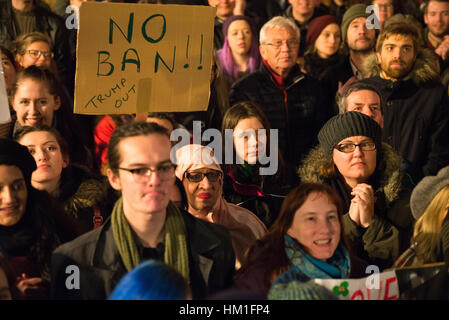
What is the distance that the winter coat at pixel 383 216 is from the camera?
3400 millimetres

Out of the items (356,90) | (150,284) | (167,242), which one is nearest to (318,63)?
(356,90)

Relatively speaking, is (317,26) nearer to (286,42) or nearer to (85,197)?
(286,42)

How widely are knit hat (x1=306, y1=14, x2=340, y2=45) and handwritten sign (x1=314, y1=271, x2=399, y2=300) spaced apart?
10.1ft

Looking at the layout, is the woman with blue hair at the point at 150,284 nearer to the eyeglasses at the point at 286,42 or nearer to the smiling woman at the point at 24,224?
the smiling woman at the point at 24,224

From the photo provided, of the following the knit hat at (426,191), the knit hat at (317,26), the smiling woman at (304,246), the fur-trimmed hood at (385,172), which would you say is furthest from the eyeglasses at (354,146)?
the knit hat at (317,26)

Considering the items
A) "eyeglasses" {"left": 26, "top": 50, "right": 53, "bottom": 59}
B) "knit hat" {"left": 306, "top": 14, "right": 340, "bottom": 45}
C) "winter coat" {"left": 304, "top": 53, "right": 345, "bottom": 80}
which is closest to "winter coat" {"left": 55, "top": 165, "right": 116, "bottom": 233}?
"eyeglasses" {"left": 26, "top": 50, "right": 53, "bottom": 59}

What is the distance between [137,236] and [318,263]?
67 cm

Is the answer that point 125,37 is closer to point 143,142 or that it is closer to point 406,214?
point 143,142

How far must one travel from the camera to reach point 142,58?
340 centimetres

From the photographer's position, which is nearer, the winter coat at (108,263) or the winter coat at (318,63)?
the winter coat at (108,263)

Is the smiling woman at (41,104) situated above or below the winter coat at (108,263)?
above

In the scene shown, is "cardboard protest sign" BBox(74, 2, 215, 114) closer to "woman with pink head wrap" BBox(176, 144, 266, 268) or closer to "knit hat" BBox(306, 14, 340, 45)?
"woman with pink head wrap" BBox(176, 144, 266, 268)

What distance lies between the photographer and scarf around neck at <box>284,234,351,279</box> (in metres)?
3.03
